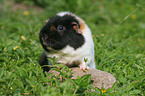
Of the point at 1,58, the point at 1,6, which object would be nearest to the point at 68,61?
the point at 1,58

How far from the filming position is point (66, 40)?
10.5 ft

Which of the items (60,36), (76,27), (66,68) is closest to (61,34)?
(60,36)

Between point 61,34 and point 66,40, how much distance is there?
13 cm

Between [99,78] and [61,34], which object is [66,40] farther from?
[99,78]

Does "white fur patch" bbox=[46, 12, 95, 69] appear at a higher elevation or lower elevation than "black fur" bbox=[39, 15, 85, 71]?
lower

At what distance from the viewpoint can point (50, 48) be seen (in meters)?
3.21

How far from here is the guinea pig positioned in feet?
10.4

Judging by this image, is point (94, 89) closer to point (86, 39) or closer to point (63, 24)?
point (86, 39)

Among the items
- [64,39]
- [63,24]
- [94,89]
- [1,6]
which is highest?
[1,6]

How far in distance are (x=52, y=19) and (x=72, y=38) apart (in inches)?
18.7

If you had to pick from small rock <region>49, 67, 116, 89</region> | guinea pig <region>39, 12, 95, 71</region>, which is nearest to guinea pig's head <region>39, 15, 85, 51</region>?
guinea pig <region>39, 12, 95, 71</region>

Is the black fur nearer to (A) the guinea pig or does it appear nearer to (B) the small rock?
(A) the guinea pig

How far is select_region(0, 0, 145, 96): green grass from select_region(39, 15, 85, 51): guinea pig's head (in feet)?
1.39

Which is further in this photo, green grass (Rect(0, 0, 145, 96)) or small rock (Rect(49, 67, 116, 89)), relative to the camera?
small rock (Rect(49, 67, 116, 89))
